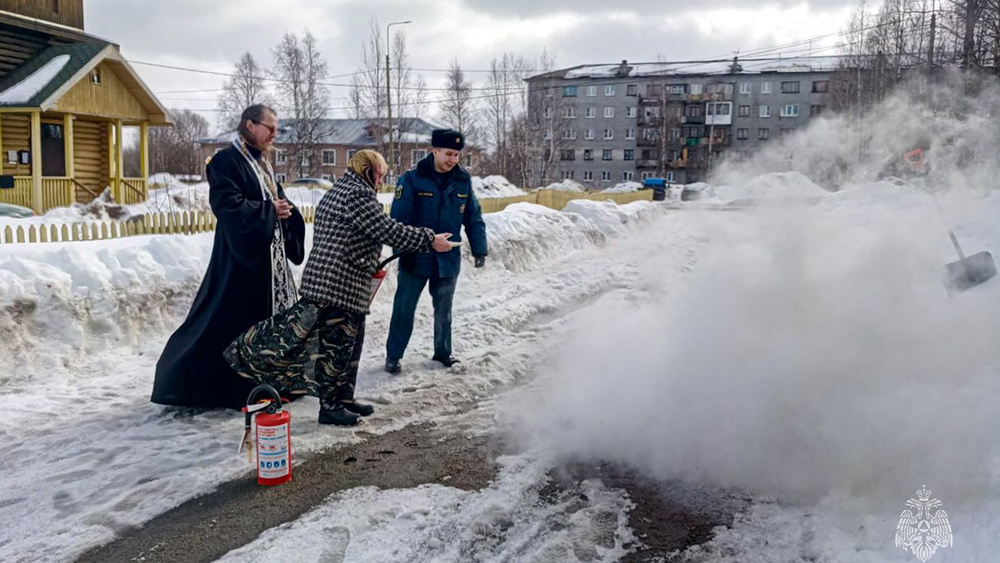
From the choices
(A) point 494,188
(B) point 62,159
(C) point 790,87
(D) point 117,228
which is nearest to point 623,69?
(A) point 494,188

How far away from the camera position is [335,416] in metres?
5.14

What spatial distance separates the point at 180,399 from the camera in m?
5.20

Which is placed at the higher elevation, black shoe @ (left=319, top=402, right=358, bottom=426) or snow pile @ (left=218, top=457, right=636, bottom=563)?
black shoe @ (left=319, top=402, right=358, bottom=426)

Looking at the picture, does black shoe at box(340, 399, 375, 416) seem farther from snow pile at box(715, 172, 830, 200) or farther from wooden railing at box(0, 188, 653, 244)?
snow pile at box(715, 172, 830, 200)

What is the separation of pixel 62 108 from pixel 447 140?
18126mm

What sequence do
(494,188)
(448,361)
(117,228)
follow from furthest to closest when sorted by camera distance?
(494,188)
(117,228)
(448,361)

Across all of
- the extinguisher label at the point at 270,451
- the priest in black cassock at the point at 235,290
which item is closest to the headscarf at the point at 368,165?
the priest in black cassock at the point at 235,290

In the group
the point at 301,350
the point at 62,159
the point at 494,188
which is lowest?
the point at 301,350

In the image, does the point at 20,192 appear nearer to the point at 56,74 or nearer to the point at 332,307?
the point at 56,74

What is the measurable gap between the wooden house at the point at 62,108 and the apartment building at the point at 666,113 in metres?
17.1

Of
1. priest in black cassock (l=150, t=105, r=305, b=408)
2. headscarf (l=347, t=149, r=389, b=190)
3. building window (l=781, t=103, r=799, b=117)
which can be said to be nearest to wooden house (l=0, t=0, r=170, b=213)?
priest in black cassock (l=150, t=105, r=305, b=408)

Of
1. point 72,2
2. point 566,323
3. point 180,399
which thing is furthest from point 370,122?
point 180,399

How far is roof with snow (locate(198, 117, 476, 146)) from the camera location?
158ft

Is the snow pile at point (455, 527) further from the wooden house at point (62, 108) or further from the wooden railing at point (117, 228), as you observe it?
the wooden house at point (62, 108)
